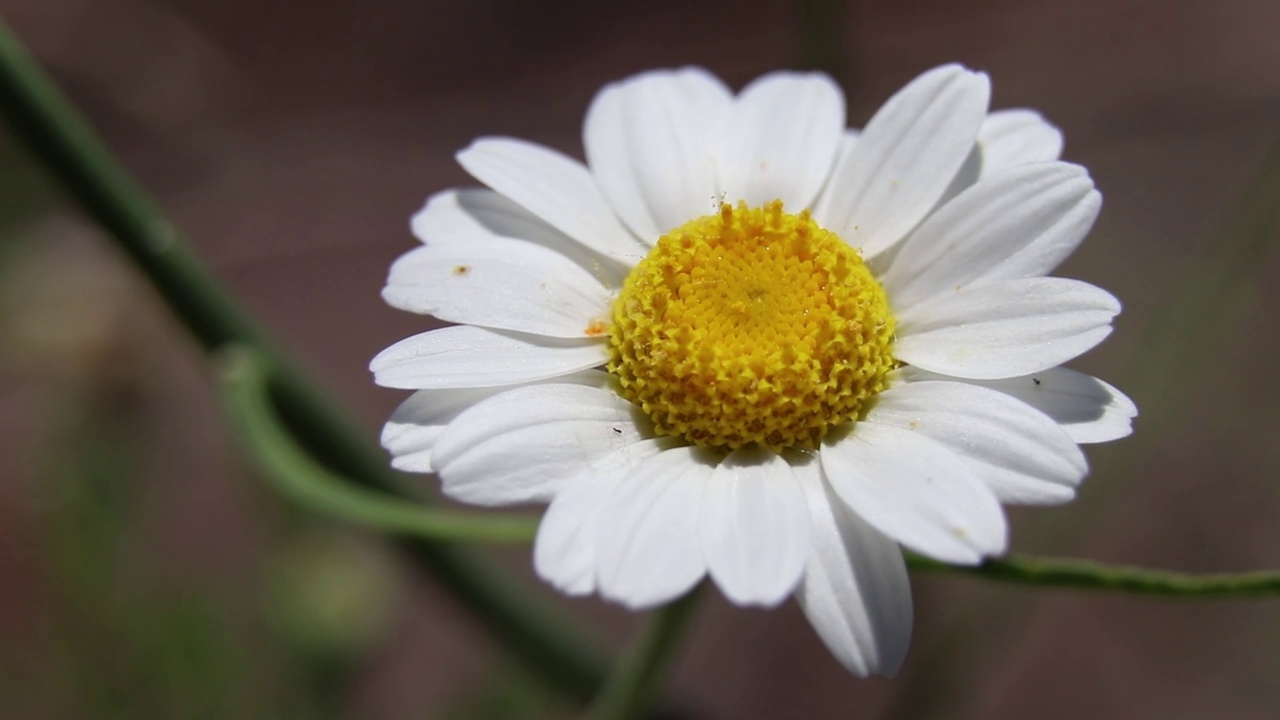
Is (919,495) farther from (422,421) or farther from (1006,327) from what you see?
(422,421)

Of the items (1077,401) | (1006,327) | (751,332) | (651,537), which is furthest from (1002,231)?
(651,537)

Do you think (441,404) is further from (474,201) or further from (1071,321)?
(1071,321)

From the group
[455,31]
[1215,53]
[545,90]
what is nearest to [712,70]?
[545,90]

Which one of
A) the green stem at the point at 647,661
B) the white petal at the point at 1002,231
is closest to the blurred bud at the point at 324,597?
the green stem at the point at 647,661

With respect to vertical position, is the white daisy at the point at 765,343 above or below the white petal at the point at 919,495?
above

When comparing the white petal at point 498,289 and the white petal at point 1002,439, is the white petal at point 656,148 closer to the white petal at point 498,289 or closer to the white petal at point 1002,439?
the white petal at point 498,289

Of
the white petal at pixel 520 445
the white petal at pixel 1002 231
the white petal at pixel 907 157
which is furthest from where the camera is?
the white petal at pixel 907 157

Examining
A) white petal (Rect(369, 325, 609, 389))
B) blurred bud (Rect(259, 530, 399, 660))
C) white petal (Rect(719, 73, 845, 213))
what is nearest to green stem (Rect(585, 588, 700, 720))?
white petal (Rect(369, 325, 609, 389))
